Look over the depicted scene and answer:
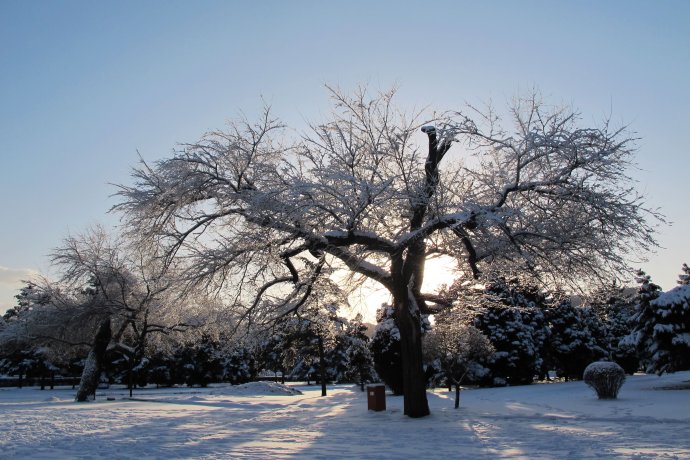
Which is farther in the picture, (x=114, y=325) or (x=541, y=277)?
(x=114, y=325)

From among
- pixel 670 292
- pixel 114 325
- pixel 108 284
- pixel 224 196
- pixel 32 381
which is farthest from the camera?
pixel 32 381

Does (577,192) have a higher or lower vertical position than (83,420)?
higher

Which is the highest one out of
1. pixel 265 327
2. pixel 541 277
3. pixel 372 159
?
pixel 372 159

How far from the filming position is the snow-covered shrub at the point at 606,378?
1952cm

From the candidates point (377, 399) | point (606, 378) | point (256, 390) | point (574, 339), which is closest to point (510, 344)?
point (574, 339)

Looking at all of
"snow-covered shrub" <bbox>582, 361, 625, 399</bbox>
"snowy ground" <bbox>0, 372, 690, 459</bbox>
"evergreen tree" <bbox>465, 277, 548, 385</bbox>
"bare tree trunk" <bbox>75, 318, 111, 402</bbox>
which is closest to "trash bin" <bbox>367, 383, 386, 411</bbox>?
"snowy ground" <bbox>0, 372, 690, 459</bbox>

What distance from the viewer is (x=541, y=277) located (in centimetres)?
1675

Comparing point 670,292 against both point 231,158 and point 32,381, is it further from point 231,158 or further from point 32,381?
point 32,381

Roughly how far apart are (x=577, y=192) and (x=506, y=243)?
2.15 m

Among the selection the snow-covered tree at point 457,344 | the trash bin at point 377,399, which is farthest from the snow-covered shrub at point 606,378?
the trash bin at point 377,399

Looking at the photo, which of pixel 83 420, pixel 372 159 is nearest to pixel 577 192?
pixel 372 159

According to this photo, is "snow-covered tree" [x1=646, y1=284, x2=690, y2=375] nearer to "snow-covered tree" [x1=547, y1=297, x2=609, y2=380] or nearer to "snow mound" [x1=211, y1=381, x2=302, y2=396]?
"snow-covered tree" [x1=547, y1=297, x2=609, y2=380]

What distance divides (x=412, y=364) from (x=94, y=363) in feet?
60.0

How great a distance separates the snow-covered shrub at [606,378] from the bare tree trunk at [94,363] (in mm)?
21626
